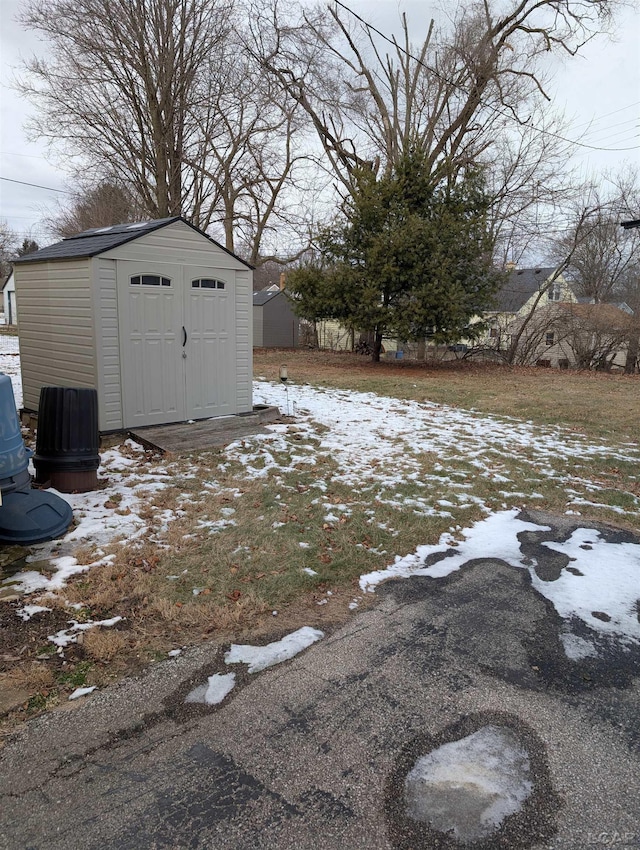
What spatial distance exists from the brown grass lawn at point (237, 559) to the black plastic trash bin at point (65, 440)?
75cm

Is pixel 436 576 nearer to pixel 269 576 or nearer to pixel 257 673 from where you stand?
pixel 269 576

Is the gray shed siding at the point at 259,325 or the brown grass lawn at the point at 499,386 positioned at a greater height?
the gray shed siding at the point at 259,325

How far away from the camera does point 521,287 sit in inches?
1271

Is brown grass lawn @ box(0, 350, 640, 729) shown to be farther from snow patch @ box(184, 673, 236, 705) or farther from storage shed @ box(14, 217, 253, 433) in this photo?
storage shed @ box(14, 217, 253, 433)

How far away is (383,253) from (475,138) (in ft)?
29.0

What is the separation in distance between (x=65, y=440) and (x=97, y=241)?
309 centimetres

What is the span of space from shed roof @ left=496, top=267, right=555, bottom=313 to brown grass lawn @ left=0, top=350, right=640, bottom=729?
23.1m

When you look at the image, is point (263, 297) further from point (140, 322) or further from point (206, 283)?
point (140, 322)

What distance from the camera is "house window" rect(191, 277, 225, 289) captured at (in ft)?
23.7

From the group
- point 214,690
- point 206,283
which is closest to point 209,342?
point 206,283

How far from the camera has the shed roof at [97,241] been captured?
21.0ft

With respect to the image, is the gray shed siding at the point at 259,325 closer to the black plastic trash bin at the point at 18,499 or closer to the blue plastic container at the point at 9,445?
the black plastic trash bin at the point at 18,499

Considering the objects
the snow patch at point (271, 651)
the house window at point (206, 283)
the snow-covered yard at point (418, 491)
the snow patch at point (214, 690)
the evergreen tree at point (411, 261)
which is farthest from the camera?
the evergreen tree at point (411, 261)

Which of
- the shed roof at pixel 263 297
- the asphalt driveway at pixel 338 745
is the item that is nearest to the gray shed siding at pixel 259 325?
the shed roof at pixel 263 297
